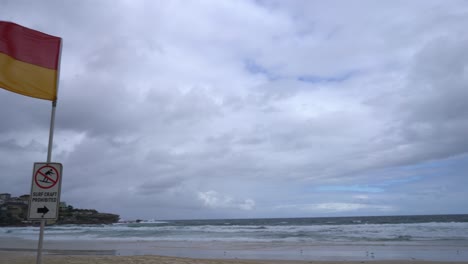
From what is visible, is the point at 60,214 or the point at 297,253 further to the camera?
the point at 60,214

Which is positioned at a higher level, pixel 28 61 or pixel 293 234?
pixel 28 61

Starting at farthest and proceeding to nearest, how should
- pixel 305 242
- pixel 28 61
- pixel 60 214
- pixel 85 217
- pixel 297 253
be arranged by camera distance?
pixel 85 217 → pixel 60 214 → pixel 305 242 → pixel 297 253 → pixel 28 61

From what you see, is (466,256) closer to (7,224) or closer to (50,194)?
(50,194)

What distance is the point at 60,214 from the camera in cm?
8600

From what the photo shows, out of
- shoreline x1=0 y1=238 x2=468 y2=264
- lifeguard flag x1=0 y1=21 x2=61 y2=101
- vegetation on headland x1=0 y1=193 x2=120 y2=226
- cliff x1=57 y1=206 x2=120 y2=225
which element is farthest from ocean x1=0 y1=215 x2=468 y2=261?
cliff x1=57 y1=206 x2=120 y2=225

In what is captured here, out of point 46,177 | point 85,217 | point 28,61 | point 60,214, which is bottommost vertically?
point 85,217

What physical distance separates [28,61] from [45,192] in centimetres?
229

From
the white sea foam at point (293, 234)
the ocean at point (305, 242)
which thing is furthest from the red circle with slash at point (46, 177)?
the white sea foam at point (293, 234)

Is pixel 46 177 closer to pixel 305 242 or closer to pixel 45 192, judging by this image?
pixel 45 192

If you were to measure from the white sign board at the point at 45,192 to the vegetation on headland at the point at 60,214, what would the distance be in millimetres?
85264

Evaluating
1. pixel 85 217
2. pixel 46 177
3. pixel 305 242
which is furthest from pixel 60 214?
pixel 46 177

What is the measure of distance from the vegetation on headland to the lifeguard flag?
278ft

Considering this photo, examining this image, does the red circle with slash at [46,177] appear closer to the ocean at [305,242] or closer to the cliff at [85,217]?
the ocean at [305,242]

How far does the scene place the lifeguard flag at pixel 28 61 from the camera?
605 centimetres
